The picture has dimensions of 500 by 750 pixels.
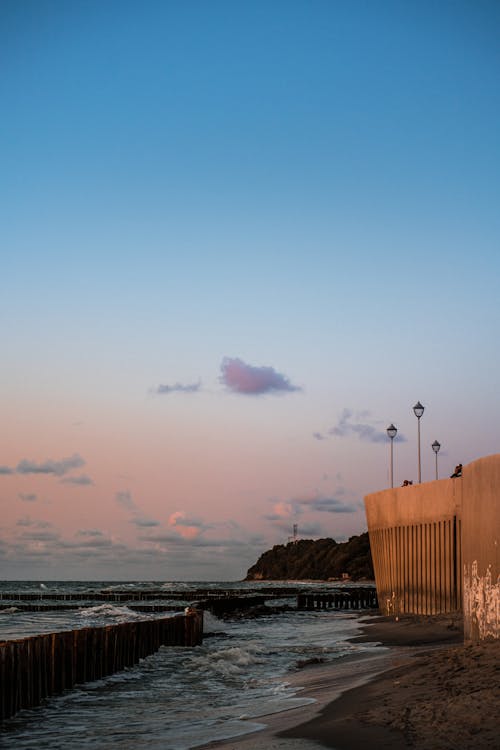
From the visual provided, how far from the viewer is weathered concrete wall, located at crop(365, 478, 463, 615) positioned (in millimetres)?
28812

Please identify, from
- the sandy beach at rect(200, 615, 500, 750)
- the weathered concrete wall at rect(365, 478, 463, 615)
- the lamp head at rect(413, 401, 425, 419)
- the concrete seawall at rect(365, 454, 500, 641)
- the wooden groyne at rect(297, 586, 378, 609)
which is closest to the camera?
the sandy beach at rect(200, 615, 500, 750)

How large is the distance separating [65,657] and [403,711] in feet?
29.4

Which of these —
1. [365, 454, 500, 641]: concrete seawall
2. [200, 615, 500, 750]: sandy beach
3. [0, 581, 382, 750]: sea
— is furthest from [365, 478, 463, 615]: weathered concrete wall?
[200, 615, 500, 750]: sandy beach

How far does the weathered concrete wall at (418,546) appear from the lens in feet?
94.5

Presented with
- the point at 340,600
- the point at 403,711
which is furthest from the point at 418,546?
the point at 340,600

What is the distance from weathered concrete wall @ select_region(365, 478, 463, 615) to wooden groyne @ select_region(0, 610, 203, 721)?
9702 millimetres

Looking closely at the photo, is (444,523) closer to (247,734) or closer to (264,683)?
(264,683)

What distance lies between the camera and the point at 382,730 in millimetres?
9703

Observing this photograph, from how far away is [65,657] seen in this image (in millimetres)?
17375

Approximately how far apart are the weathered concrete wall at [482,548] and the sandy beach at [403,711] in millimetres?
678

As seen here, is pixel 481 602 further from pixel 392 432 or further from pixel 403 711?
pixel 392 432

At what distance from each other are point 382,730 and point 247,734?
1942mm

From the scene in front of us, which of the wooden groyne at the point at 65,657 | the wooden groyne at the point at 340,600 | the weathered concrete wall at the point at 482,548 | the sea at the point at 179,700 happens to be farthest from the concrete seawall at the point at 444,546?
the wooden groyne at the point at 340,600

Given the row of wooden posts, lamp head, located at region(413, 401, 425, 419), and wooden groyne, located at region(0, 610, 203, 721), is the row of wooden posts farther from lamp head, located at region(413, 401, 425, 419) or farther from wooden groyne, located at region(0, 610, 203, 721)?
lamp head, located at region(413, 401, 425, 419)
